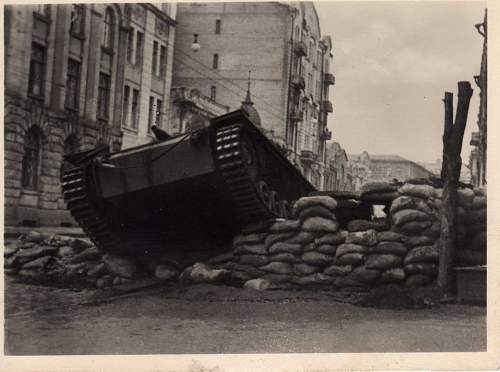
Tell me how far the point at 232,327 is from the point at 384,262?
1.91 metres

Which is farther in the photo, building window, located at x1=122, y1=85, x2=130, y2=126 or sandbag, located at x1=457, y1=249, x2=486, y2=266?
building window, located at x1=122, y1=85, x2=130, y2=126

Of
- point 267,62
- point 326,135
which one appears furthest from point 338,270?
point 267,62

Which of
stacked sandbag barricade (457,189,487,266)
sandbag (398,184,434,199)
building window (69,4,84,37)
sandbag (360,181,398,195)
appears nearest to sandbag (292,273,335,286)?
sandbag (360,181,398,195)

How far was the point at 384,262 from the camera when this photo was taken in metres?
8.34

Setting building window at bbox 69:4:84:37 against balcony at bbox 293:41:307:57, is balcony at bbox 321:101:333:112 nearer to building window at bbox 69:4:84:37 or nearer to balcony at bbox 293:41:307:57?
balcony at bbox 293:41:307:57

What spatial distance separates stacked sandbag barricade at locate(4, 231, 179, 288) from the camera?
8.82m

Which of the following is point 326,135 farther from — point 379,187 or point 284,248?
point 284,248

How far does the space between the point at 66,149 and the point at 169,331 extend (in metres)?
3.43

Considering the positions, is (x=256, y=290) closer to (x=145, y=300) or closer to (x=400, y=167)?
(x=145, y=300)

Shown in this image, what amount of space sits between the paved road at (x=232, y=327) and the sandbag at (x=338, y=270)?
447mm

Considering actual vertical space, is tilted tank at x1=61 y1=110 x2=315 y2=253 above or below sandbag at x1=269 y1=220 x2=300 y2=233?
above

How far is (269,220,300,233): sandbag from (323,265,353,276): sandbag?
25.1 inches

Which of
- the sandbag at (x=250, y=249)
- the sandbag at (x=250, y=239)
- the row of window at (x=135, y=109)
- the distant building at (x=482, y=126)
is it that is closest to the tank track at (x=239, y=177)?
the sandbag at (x=250, y=239)

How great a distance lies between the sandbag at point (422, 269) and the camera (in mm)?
8273
